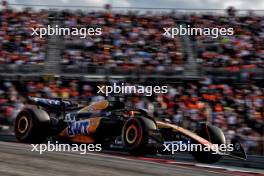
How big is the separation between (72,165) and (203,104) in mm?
9009

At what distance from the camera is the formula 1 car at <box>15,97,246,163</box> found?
995 cm

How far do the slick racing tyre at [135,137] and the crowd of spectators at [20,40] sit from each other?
12582mm

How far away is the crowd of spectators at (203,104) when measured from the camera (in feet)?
47.9

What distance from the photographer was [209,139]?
10219mm

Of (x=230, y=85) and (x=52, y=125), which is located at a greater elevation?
(x=230, y=85)

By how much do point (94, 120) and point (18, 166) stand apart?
9.34 feet

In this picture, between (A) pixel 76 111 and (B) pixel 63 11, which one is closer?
(A) pixel 76 111

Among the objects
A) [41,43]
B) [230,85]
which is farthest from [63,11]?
[230,85]

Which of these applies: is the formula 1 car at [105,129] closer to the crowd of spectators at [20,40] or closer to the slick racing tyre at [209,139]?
the slick racing tyre at [209,139]

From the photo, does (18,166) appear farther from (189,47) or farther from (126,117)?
(189,47)

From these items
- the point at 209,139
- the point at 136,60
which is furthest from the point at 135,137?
the point at 136,60

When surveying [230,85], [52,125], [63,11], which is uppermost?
[63,11]

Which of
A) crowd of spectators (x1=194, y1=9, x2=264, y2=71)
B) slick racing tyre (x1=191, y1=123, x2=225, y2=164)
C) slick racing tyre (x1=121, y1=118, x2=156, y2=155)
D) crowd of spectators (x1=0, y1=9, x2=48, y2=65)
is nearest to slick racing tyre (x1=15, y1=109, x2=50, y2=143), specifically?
slick racing tyre (x1=121, y1=118, x2=156, y2=155)

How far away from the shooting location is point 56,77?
20.6 meters
